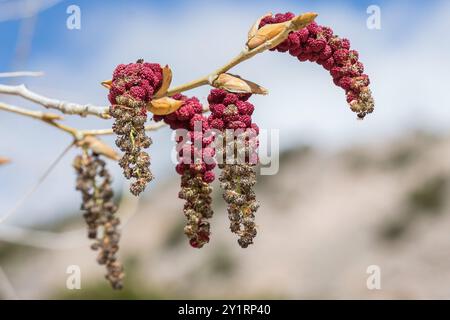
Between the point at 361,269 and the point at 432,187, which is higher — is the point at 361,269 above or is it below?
below

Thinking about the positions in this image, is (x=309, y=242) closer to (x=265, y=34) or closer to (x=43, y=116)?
(x=43, y=116)

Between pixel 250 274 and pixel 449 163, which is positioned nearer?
pixel 250 274

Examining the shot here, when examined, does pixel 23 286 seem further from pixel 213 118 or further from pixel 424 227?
pixel 213 118

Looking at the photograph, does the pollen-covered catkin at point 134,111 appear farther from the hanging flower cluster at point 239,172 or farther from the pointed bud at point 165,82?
the hanging flower cluster at point 239,172

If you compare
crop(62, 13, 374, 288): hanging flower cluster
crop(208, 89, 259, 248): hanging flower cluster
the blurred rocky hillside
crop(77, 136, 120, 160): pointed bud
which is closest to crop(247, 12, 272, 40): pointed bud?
crop(62, 13, 374, 288): hanging flower cluster

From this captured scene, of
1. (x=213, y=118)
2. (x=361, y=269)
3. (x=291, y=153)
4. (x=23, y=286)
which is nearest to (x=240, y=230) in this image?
(x=213, y=118)

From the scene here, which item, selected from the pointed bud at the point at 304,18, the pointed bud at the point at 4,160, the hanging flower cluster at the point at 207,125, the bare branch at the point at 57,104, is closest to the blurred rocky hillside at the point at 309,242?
the pointed bud at the point at 4,160

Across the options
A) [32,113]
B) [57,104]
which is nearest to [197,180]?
[57,104]

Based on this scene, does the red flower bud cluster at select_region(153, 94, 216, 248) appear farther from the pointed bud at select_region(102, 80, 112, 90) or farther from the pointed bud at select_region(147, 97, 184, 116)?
the pointed bud at select_region(102, 80, 112, 90)
